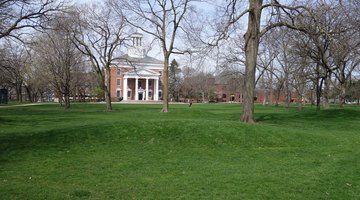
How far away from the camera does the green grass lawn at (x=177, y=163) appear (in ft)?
21.8

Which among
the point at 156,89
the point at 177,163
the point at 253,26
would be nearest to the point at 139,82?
the point at 156,89

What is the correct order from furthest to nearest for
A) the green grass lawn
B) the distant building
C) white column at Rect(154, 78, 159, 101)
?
white column at Rect(154, 78, 159, 101) → the distant building → the green grass lawn

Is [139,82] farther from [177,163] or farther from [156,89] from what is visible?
[177,163]

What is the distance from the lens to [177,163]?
970 cm

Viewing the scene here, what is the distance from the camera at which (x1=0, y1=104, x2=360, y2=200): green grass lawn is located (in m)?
6.64

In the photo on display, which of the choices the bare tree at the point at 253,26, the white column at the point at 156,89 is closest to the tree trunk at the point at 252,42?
the bare tree at the point at 253,26

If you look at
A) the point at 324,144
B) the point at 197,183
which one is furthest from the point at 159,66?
the point at 197,183

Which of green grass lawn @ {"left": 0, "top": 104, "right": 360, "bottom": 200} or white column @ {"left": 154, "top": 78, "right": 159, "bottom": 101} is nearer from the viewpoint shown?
green grass lawn @ {"left": 0, "top": 104, "right": 360, "bottom": 200}

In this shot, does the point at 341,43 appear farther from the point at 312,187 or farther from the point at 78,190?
the point at 78,190

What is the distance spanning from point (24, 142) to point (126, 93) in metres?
87.5

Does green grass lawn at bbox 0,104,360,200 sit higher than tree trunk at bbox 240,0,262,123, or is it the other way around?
tree trunk at bbox 240,0,262,123

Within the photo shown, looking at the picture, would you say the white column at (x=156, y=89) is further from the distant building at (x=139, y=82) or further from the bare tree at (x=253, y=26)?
the bare tree at (x=253, y=26)

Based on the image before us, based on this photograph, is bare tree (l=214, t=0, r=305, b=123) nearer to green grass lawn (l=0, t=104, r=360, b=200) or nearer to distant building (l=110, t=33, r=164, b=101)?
green grass lawn (l=0, t=104, r=360, b=200)

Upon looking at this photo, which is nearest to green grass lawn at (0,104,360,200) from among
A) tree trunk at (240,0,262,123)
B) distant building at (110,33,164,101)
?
tree trunk at (240,0,262,123)
